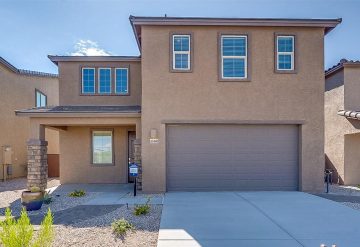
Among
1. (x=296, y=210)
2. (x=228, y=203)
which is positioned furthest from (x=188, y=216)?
(x=296, y=210)

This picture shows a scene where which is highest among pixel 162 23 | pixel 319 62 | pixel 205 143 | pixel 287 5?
pixel 287 5

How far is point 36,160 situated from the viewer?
10734mm

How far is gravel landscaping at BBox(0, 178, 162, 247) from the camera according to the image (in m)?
5.79

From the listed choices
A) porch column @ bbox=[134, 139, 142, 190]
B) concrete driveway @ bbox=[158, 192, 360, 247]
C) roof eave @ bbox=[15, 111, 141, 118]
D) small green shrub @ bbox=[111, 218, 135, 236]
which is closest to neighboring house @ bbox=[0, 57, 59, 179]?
roof eave @ bbox=[15, 111, 141, 118]

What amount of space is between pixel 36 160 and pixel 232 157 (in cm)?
765

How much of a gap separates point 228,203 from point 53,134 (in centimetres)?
1453

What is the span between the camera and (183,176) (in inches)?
433

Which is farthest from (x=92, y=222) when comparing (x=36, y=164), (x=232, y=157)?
(x=232, y=157)

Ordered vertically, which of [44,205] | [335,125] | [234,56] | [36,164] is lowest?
[44,205]

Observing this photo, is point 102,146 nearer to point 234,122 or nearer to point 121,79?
point 121,79

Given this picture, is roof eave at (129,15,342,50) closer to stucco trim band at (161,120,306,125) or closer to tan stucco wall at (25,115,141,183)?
stucco trim band at (161,120,306,125)

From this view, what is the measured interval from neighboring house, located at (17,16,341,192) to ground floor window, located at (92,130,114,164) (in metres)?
2.68

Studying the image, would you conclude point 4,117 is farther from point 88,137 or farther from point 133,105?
point 133,105

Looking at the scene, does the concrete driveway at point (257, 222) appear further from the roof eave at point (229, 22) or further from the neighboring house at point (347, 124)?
the roof eave at point (229, 22)
